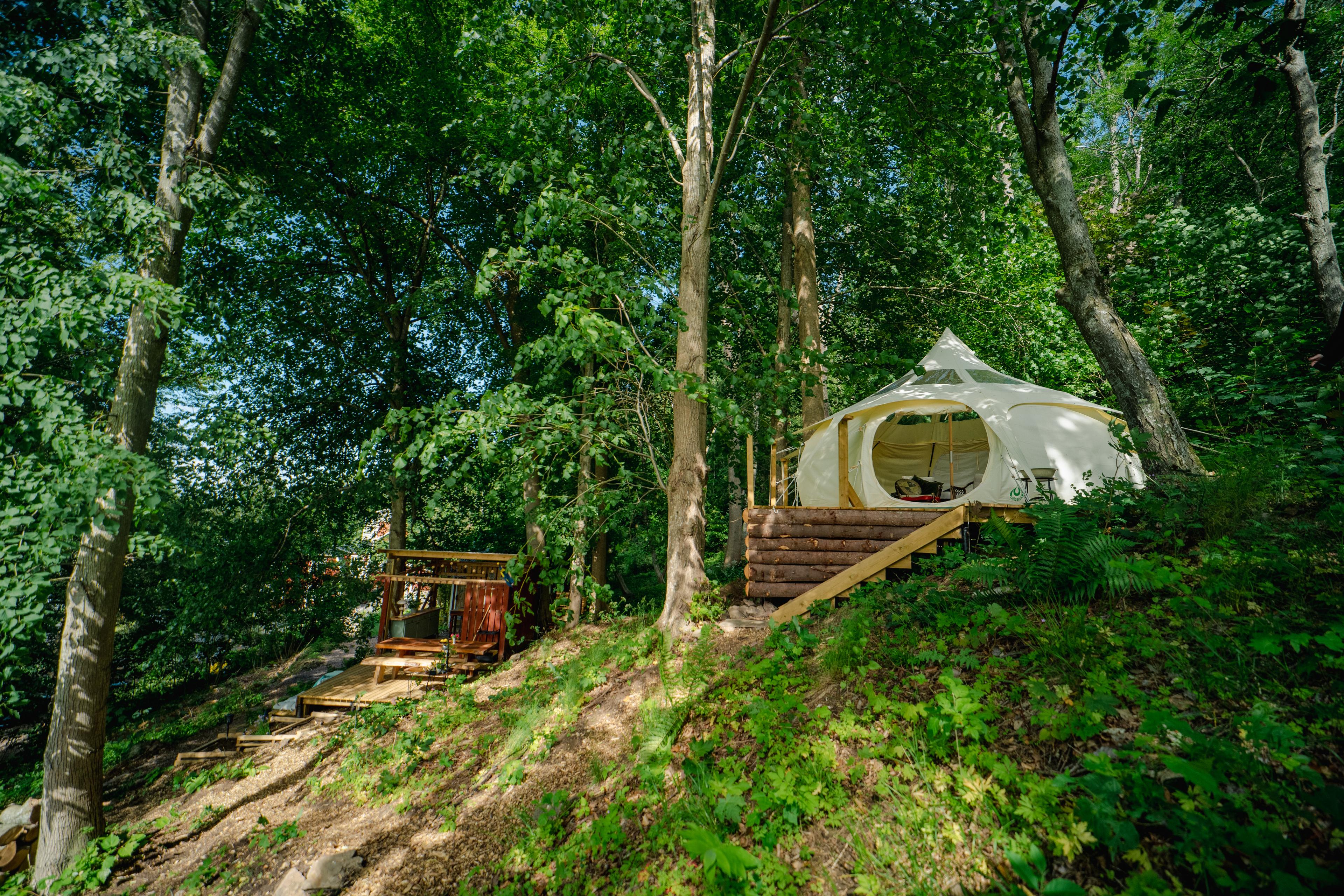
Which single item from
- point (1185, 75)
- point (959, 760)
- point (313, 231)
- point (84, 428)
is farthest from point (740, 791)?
point (1185, 75)

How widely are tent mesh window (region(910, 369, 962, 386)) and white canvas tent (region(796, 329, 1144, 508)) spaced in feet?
0.04

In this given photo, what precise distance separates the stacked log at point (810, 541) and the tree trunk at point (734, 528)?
702cm

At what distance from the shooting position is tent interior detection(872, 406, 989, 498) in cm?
1167

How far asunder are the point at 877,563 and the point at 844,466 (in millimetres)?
3087

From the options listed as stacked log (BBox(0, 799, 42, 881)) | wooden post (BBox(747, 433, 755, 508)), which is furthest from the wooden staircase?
stacked log (BBox(0, 799, 42, 881))

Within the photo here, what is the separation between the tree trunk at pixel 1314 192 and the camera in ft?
24.8

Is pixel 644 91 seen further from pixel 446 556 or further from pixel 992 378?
pixel 446 556

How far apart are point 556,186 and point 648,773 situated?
7536mm

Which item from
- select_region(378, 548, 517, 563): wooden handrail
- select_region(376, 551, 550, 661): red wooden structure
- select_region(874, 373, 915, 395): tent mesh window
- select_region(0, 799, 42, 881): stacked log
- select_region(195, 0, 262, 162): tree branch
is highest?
select_region(195, 0, 262, 162): tree branch

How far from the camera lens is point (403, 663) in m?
9.30

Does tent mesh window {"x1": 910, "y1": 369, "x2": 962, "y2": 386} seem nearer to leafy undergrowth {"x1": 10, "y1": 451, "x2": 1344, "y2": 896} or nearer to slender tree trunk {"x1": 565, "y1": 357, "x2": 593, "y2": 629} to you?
leafy undergrowth {"x1": 10, "y1": 451, "x2": 1344, "y2": 896}

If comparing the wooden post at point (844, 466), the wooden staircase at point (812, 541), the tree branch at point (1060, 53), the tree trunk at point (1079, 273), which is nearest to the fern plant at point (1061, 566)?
the tree trunk at point (1079, 273)

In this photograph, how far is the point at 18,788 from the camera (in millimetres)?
8172

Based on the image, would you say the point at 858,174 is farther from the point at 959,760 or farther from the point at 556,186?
the point at 959,760
